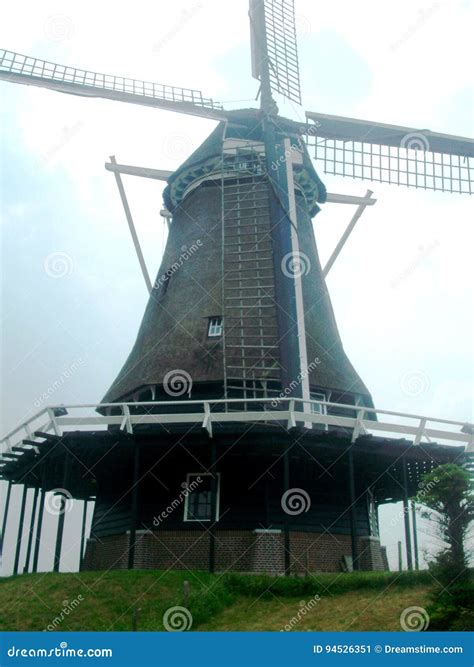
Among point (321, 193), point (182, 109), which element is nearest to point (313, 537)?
point (321, 193)

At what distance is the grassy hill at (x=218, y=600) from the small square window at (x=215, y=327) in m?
6.18

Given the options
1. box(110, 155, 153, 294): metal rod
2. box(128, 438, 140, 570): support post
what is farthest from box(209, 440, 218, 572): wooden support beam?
box(110, 155, 153, 294): metal rod

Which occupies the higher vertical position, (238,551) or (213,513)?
(213,513)

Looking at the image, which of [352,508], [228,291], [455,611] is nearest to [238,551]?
[352,508]

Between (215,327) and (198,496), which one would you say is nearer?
(198,496)

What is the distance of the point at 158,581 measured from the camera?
14.1 metres

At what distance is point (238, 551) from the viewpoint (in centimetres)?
1642

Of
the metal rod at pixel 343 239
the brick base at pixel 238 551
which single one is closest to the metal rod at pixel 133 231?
the metal rod at pixel 343 239

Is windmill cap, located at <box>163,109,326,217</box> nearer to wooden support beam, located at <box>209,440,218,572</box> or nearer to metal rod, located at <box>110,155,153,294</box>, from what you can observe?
metal rod, located at <box>110,155,153,294</box>

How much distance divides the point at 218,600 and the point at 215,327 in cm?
726

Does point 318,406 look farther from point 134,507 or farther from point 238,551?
point 134,507

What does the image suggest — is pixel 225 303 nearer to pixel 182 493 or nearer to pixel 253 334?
pixel 253 334

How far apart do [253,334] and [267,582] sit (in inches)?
238

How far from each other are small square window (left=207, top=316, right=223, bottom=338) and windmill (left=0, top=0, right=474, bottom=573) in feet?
0.17
